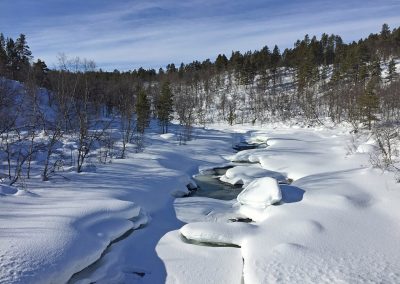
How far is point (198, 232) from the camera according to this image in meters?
12.0

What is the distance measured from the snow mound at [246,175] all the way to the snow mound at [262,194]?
14.9ft

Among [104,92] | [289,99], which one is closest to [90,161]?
[104,92]

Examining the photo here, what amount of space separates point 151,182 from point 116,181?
5.53 feet

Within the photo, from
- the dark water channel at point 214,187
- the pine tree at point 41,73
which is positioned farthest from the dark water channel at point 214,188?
the pine tree at point 41,73

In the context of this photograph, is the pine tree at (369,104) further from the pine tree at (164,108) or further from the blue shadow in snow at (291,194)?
the blue shadow in snow at (291,194)

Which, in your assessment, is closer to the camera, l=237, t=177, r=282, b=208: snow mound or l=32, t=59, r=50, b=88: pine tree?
l=237, t=177, r=282, b=208: snow mound

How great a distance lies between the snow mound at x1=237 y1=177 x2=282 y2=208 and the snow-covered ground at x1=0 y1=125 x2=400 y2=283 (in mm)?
53

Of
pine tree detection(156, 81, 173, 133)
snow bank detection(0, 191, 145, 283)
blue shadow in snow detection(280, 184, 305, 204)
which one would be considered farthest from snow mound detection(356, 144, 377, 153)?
pine tree detection(156, 81, 173, 133)

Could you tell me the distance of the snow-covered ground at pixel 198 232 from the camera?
9.09 m

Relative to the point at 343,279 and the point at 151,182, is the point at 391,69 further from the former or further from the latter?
the point at 343,279

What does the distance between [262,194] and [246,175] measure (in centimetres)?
681

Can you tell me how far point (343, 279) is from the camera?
8656 mm

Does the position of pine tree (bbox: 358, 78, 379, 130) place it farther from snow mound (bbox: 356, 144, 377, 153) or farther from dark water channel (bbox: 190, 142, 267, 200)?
dark water channel (bbox: 190, 142, 267, 200)

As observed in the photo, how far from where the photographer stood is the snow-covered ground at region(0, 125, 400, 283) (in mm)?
9086
